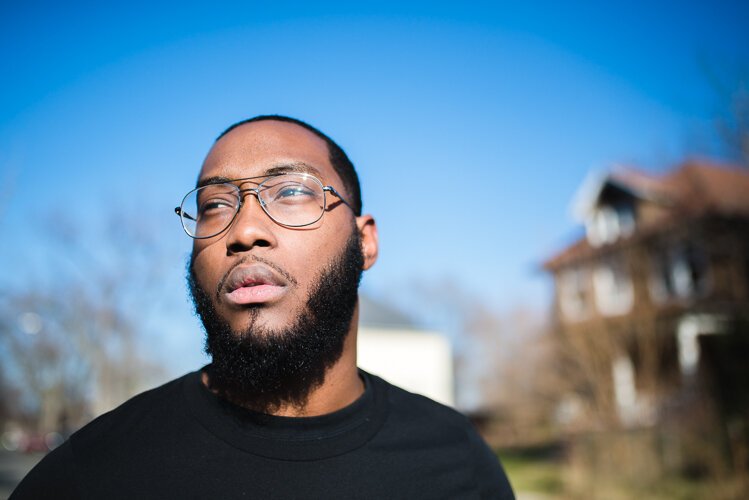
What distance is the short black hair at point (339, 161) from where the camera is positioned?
1926mm

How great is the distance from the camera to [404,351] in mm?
27234

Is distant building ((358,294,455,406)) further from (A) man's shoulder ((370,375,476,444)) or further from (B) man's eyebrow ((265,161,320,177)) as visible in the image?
(B) man's eyebrow ((265,161,320,177))

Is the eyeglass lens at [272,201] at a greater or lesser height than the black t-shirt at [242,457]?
greater

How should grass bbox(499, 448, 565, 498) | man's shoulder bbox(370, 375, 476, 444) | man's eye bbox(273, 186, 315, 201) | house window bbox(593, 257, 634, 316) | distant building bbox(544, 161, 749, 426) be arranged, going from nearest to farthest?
man's eye bbox(273, 186, 315, 201), man's shoulder bbox(370, 375, 476, 444), distant building bbox(544, 161, 749, 426), grass bbox(499, 448, 565, 498), house window bbox(593, 257, 634, 316)

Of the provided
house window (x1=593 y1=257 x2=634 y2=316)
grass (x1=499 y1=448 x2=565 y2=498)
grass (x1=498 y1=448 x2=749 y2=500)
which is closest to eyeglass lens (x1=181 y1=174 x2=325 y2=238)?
grass (x1=498 y1=448 x2=749 y2=500)

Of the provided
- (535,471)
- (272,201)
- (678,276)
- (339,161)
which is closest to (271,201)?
(272,201)

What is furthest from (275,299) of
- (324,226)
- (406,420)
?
(406,420)

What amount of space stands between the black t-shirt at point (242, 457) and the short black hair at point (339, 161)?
0.70 metres

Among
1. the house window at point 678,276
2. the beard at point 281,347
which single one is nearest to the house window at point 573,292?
the house window at point 678,276

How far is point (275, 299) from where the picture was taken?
5.07ft

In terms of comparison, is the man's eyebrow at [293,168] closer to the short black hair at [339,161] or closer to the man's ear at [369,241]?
the short black hair at [339,161]

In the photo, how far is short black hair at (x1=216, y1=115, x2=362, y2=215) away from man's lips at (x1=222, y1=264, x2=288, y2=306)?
48cm

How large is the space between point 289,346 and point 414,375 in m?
26.4

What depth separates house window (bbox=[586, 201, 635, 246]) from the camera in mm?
20219
